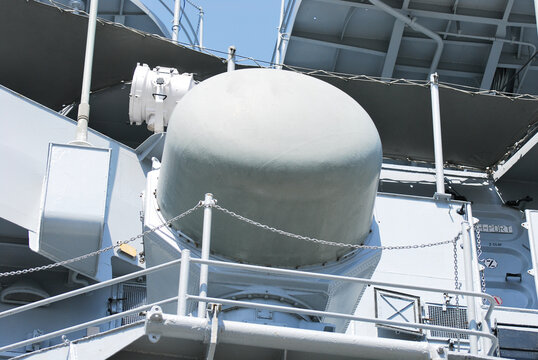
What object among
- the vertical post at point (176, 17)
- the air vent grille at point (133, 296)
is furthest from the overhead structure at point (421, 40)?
the air vent grille at point (133, 296)

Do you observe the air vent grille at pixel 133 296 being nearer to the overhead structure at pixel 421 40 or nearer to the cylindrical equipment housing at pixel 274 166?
the cylindrical equipment housing at pixel 274 166

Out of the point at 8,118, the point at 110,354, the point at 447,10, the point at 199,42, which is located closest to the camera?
the point at 110,354

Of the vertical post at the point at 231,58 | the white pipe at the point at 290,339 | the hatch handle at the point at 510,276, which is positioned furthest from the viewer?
the hatch handle at the point at 510,276

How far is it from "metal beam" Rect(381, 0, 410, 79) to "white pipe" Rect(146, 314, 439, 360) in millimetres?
9115

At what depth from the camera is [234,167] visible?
6.66m

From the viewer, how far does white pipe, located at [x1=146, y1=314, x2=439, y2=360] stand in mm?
5562

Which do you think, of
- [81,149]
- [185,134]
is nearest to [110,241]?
[81,149]

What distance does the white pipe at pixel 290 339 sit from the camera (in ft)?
18.2

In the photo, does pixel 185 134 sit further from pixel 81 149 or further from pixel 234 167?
pixel 81 149

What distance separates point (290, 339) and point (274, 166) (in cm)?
131

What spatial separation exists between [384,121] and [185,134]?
20.6ft

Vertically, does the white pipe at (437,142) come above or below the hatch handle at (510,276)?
above

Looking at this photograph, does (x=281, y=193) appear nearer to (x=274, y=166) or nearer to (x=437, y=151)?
(x=274, y=166)

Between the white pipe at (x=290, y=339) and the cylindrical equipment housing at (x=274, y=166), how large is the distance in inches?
44.1
